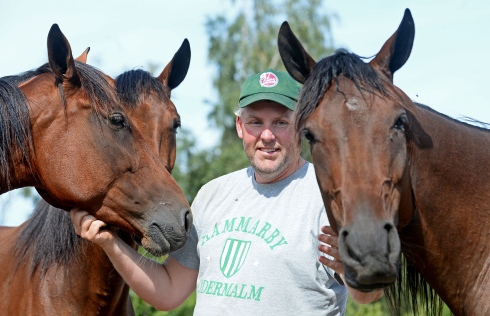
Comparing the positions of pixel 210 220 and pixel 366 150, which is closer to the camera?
pixel 366 150

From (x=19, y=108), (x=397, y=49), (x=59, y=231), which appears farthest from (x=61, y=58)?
(x=397, y=49)

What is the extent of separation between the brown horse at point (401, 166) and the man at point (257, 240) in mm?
355

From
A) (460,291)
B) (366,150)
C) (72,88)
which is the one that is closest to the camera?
(366,150)

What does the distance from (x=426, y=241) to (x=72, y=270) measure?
2.41 metres

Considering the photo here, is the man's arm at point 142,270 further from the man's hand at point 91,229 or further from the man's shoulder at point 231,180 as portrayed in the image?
the man's shoulder at point 231,180

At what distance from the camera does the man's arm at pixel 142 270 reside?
403 centimetres

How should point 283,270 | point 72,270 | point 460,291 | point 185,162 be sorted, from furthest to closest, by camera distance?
Answer: point 185,162, point 72,270, point 283,270, point 460,291

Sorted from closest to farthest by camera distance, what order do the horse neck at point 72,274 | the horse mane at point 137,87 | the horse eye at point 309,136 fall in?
the horse eye at point 309,136
the horse neck at point 72,274
the horse mane at point 137,87

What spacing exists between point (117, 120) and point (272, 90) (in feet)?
3.28

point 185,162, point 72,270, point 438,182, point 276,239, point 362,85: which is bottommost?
point 72,270

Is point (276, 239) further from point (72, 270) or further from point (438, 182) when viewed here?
point (72, 270)

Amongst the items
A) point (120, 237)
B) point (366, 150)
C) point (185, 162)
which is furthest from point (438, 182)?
point (185, 162)

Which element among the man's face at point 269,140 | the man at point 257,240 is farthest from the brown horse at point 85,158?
the man's face at point 269,140

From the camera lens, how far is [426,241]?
11.4 ft
